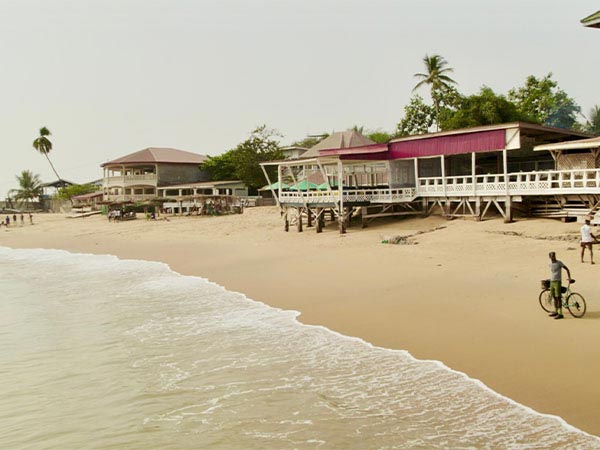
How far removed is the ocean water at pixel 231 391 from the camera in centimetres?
672

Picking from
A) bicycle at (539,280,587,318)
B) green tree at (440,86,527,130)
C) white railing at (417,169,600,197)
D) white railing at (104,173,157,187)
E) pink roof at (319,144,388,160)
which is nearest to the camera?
bicycle at (539,280,587,318)

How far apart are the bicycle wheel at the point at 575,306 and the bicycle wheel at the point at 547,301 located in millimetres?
371

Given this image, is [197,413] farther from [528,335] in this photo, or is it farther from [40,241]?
[40,241]

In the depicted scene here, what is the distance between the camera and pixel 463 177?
25828mm

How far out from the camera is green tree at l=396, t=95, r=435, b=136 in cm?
5153

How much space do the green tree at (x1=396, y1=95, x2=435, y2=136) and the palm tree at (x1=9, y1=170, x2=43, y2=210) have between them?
59630 mm

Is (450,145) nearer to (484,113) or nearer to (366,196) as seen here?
(366,196)

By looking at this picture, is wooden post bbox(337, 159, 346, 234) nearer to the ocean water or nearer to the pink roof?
the pink roof

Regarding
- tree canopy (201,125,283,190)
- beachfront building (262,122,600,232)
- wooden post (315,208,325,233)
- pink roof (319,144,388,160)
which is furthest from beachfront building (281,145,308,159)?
wooden post (315,208,325,233)

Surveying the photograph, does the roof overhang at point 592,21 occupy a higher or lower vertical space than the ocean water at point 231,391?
higher

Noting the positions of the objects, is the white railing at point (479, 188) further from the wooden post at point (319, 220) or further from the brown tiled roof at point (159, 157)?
the brown tiled roof at point (159, 157)

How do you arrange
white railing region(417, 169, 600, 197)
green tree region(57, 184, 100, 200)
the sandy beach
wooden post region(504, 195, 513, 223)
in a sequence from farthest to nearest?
1. green tree region(57, 184, 100, 200)
2. wooden post region(504, 195, 513, 223)
3. white railing region(417, 169, 600, 197)
4. the sandy beach

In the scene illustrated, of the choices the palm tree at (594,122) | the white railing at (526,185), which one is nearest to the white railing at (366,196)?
the white railing at (526,185)

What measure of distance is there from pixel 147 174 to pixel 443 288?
47248 millimetres
